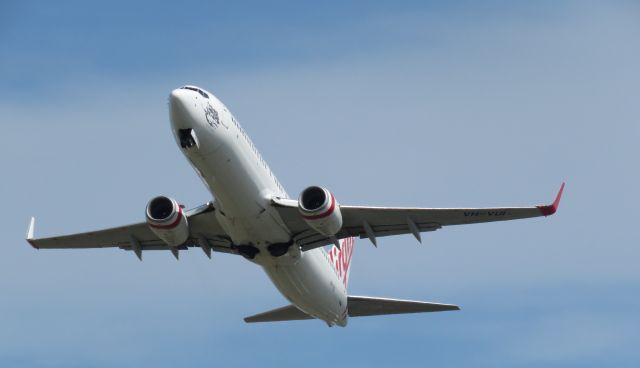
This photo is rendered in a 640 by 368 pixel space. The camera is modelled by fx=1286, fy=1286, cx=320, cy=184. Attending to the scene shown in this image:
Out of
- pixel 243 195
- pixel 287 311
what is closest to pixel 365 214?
pixel 243 195

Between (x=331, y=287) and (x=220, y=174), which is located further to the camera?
(x=331, y=287)

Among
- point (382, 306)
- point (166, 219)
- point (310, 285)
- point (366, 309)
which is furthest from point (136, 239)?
point (382, 306)

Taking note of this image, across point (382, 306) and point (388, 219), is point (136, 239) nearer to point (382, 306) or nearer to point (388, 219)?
point (388, 219)

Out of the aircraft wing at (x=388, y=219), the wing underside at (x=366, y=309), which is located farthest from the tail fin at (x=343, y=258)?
the aircraft wing at (x=388, y=219)

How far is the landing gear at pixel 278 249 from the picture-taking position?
47.1 m

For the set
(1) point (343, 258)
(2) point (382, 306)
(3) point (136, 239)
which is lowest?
(2) point (382, 306)

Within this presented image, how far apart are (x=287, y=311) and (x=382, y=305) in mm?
4162

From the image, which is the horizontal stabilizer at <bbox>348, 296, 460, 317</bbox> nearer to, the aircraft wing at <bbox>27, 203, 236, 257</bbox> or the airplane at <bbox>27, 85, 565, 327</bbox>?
the airplane at <bbox>27, 85, 565, 327</bbox>

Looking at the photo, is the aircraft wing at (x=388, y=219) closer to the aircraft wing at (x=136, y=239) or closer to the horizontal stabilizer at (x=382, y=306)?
the aircraft wing at (x=136, y=239)

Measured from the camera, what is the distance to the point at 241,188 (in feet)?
144

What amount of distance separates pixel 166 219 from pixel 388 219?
816cm

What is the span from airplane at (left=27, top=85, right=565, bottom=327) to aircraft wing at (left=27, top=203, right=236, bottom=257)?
4cm

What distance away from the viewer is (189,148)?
42.8 m

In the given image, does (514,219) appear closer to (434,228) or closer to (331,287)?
(434,228)
